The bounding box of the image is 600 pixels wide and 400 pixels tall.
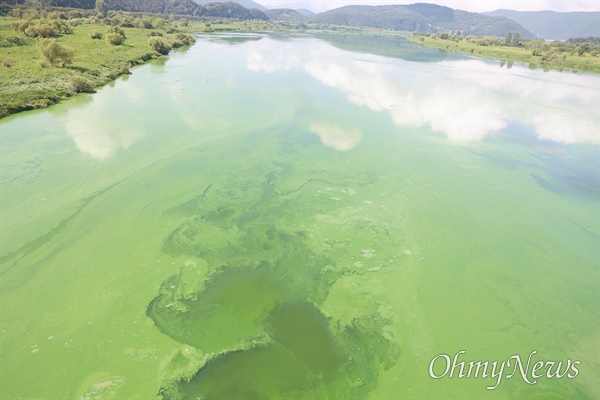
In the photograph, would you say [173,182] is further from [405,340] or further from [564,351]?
[564,351]

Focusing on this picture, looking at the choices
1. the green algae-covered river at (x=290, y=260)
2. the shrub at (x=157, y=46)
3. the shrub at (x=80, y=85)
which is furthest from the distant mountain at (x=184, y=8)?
the green algae-covered river at (x=290, y=260)

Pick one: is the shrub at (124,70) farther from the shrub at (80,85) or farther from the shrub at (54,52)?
the shrub at (80,85)

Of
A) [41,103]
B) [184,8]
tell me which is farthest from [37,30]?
[184,8]

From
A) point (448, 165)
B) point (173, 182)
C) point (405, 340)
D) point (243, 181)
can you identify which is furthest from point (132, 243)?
point (448, 165)

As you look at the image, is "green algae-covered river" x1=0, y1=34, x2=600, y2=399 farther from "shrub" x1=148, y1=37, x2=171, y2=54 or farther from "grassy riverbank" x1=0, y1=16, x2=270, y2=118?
"shrub" x1=148, y1=37, x2=171, y2=54

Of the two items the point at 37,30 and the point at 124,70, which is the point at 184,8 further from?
→ the point at 124,70

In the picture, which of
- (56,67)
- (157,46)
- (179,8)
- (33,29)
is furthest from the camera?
(179,8)

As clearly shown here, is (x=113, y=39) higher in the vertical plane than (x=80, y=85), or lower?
higher

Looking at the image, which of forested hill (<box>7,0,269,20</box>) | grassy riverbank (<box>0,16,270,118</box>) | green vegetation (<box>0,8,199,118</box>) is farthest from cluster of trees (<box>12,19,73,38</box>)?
forested hill (<box>7,0,269,20</box>)
